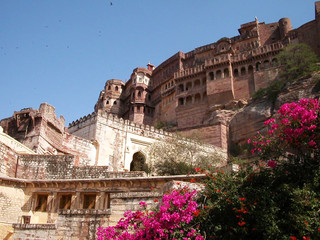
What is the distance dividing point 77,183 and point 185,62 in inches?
1288

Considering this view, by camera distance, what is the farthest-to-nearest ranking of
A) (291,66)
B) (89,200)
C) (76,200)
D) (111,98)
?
(111,98), (291,66), (89,200), (76,200)

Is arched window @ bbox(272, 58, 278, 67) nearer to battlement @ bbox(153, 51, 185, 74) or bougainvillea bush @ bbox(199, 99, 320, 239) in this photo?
battlement @ bbox(153, 51, 185, 74)

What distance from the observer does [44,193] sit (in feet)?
51.4

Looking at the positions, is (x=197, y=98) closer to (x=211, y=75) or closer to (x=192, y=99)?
(x=192, y=99)

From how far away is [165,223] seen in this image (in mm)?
8586

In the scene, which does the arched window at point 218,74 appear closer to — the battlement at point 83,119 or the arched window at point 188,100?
the arched window at point 188,100

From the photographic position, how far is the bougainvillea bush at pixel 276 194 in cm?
792

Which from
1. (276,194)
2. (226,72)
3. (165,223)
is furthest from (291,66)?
(165,223)

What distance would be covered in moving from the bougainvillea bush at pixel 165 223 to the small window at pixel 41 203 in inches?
268

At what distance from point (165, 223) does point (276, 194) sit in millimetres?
2686

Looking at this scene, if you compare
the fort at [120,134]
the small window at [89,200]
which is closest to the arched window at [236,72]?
the fort at [120,134]

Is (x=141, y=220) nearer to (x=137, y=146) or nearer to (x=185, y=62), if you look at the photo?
(x=137, y=146)

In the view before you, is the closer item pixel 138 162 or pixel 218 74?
pixel 138 162

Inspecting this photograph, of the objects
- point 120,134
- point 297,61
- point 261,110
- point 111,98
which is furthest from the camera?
point 111,98
